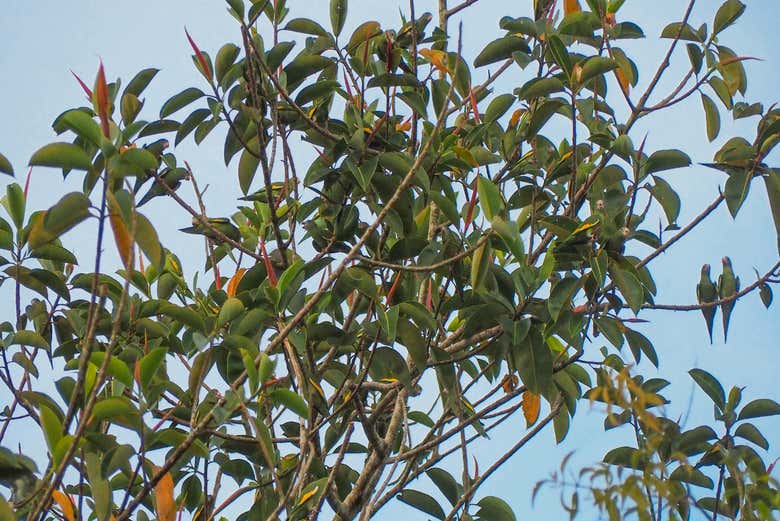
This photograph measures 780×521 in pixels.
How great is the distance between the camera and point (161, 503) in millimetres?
1969

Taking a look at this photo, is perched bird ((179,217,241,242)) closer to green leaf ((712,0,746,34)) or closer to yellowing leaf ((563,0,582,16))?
yellowing leaf ((563,0,582,16))

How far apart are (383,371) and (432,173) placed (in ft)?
1.50

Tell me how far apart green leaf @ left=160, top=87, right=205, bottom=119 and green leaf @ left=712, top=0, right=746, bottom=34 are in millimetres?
1194

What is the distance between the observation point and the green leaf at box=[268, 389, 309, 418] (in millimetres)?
1798

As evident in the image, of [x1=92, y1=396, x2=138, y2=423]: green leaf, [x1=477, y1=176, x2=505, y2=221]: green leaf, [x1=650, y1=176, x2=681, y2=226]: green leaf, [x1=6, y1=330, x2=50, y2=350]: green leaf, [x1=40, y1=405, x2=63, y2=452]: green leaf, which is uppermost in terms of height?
[x1=650, y1=176, x2=681, y2=226]: green leaf

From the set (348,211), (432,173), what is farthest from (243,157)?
(432,173)

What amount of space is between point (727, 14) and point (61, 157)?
1.57 metres

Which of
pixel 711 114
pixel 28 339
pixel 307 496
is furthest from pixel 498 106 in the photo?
Result: pixel 28 339

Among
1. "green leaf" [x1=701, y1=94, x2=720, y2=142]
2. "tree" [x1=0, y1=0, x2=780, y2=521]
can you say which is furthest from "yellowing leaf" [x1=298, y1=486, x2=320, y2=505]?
"green leaf" [x1=701, y1=94, x2=720, y2=142]

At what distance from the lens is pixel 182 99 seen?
2.30 m

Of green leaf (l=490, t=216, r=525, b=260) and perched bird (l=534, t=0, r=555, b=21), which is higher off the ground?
perched bird (l=534, t=0, r=555, b=21)

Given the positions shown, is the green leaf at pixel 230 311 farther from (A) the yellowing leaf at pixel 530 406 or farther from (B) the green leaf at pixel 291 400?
(A) the yellowing leaf at pixel 530 406

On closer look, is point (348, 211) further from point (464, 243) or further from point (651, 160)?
point (651, 160)

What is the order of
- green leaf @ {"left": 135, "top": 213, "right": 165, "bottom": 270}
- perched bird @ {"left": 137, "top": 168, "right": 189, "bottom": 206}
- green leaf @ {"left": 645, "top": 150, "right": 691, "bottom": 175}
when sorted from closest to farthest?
Result: green leaf @ {"left": 135, "top": 213, "right": 165, "bottom": 270}
green leaf @ {"left": 645, "top": 150, "right": 691, "bottom": 175}
perched bird @ {"left": 137, "top": 168, "right": 189, "bottom": 206}
